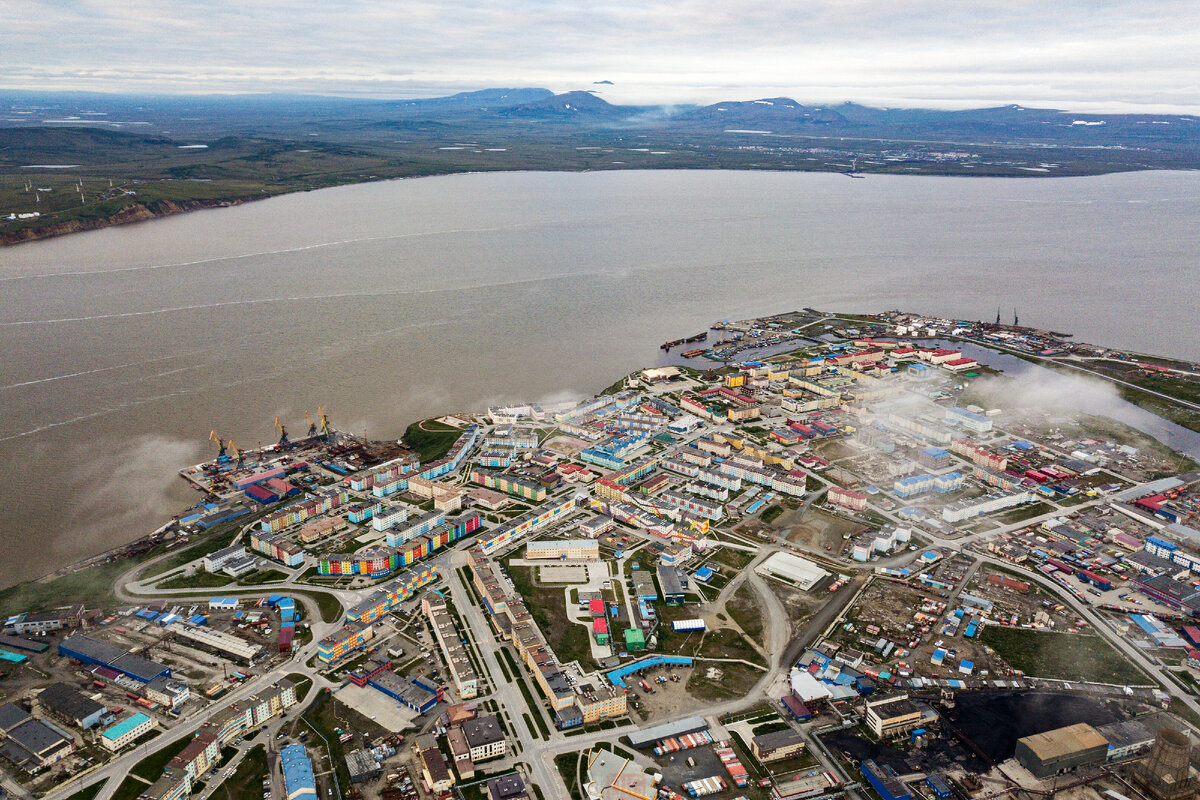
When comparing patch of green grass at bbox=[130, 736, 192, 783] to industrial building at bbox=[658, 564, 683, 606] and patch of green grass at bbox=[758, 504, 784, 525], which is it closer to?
industrial building at bbox=[658, 564, 683, 606]

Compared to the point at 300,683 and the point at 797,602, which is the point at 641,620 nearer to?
the point at 797,602

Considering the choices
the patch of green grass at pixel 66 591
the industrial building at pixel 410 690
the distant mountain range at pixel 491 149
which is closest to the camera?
the industrial building at pixel 410 690

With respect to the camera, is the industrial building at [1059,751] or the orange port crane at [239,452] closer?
the industrial building at [1059,751]

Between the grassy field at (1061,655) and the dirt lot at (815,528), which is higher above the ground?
the dirt lot at (815,528)

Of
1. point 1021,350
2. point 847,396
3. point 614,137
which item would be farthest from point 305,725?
point 614,137

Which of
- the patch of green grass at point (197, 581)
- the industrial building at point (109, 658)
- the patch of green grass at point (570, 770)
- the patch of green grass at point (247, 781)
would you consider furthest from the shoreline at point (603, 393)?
the patch of green grass at point (570, 770)

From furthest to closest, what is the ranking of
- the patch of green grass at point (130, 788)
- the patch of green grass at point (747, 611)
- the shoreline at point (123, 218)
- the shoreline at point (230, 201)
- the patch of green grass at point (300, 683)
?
the shoreline at point (230, 201) < the shoreline at point (123, 218) < the patch of green grass at point (747, 611) < the patch of green grass at point (300, 683) < the patch of green grass at point (130, 788)

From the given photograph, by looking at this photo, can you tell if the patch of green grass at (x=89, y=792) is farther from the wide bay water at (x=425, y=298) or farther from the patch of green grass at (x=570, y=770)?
the wide bay water at (x=425, y=298)
